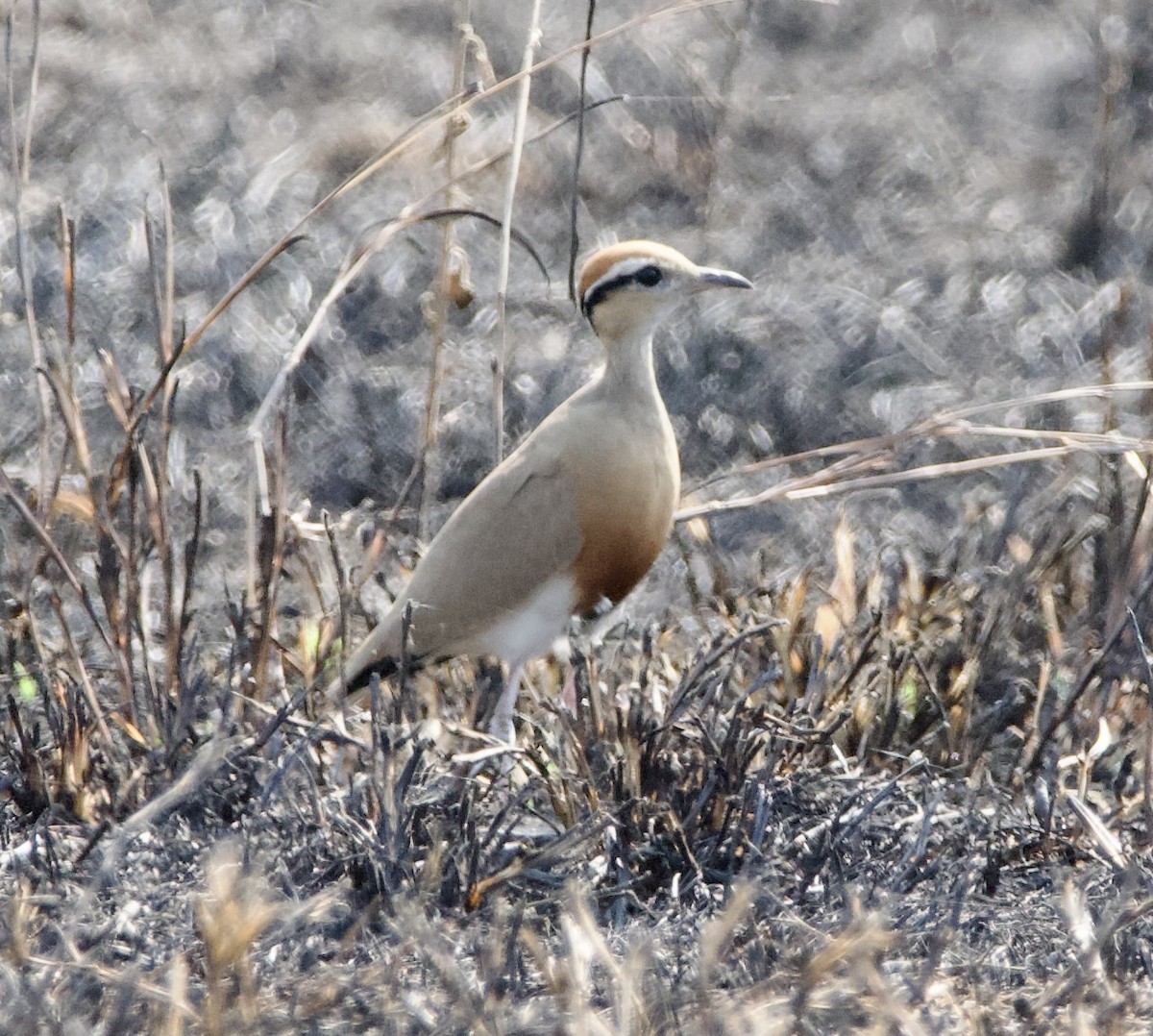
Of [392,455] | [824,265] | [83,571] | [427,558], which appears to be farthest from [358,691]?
[824,265]

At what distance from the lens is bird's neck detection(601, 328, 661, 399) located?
157 inches

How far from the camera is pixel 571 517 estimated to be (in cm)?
385

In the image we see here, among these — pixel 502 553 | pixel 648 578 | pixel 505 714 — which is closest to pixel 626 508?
pixel 502 553

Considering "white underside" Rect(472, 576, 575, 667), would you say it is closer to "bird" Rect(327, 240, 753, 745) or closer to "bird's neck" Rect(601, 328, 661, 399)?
"bird" Rect(327, 240, 753, 745)

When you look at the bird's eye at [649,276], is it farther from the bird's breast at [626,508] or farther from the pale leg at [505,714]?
the pale leg at [505,714]

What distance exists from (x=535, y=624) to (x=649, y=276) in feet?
2.69

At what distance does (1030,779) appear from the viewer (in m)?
3.46

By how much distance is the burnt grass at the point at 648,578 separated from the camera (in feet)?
8.53

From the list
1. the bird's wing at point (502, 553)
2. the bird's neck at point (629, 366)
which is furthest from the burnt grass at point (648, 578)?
the bird's neck at point (629, 366)

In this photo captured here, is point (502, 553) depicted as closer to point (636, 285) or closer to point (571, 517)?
point (571, 517)

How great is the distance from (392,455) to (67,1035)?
135 inches

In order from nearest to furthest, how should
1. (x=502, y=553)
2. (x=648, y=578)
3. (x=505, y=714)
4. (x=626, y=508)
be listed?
(x=505, y=714) → (x=626, y=508) → (x=502, y=553) → (x=648, y=578)

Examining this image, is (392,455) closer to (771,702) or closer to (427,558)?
(427,558)

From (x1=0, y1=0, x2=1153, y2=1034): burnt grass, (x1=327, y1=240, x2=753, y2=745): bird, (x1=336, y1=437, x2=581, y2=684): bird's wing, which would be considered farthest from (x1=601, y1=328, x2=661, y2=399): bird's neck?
(x1=0, y1=0, x2=1153, y2=1034): burnt grass
